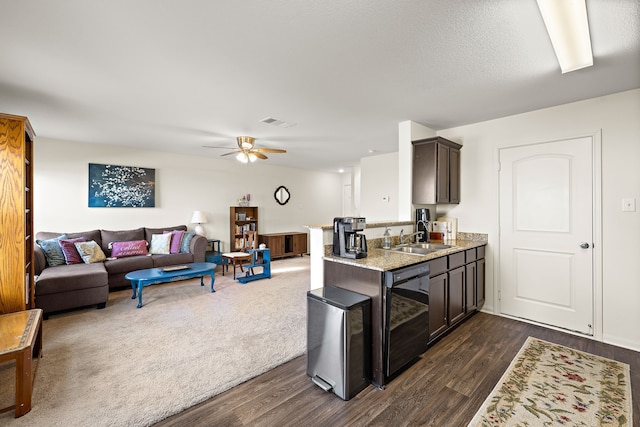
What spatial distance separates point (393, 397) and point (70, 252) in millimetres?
4905

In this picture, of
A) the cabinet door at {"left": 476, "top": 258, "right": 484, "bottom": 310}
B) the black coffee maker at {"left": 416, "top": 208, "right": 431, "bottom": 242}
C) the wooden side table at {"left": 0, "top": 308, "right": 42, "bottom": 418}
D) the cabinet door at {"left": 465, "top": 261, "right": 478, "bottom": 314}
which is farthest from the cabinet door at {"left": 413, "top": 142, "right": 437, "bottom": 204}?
the wooden side table at {"left": 0, "top": 308, "right": 42, "bottom": 418}

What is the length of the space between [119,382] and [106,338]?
38.3 inches

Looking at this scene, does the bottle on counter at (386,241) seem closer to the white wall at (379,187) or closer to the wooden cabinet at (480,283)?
the wooden cabinet at (480,283)

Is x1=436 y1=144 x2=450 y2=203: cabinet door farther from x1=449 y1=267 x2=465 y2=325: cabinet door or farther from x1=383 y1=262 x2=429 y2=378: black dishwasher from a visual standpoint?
x1=383 y1=262 x2=429 y2=378: black dishwasher

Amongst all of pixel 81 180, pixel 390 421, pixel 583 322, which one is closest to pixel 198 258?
pixel 81 180

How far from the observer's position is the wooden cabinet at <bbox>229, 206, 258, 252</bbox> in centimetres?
659

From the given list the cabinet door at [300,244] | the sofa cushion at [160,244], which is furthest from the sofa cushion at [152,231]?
the cabinet door at [300,244]

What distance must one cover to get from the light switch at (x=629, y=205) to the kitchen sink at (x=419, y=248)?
158 centimetres

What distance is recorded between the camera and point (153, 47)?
6.56ft

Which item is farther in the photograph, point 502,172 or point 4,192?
point 502,172

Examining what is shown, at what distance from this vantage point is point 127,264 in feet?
14.8

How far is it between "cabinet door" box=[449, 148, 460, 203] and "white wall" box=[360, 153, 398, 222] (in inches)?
77.9

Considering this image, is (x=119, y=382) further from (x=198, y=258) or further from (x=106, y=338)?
(x=198, y=258)

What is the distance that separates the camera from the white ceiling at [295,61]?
165 centimetres
